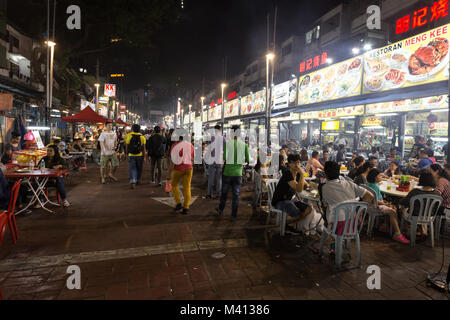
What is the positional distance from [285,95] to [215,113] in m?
18.2

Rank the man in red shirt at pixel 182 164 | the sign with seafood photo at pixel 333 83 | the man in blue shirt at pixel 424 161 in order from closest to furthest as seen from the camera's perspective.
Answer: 1. the man in red shirt at pixel 182 164
2. the man in blue shirt at pixel 424 161
3. the sign with seafood photo at pixel 333 83

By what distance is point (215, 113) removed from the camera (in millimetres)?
32250

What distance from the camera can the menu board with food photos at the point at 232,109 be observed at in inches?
943

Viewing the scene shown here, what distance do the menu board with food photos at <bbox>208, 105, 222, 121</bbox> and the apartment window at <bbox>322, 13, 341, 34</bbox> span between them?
1339 centimetres

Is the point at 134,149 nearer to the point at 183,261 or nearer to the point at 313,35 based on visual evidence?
the point at 183,261

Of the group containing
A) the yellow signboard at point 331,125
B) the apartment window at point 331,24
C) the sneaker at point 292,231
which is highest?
the apartment window at point 331,24

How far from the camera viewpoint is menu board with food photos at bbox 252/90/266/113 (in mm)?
18345

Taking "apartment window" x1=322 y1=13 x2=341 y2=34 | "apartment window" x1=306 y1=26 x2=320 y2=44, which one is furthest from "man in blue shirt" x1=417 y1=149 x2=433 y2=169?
"apartment window" x1=306 y1=26 x2=320 y2=44

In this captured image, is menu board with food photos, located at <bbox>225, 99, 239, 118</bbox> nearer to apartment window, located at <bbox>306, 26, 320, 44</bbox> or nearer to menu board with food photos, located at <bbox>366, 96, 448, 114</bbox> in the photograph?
apartment window, located at <bbox>306, 26, 320, 44</bbox>

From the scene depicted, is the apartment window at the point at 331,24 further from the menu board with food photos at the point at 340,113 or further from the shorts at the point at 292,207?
the shorts at the point at 292,207

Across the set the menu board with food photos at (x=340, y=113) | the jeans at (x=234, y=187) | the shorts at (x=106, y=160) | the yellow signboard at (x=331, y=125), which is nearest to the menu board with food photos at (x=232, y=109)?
the menu board with food photos at (x=340, y=113)

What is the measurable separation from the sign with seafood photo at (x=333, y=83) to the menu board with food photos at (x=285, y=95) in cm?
72

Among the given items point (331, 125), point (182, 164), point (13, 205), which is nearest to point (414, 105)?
point (331, 125)
